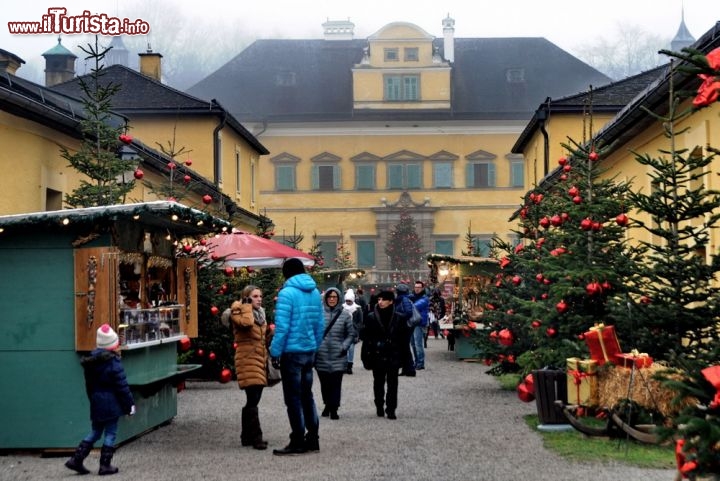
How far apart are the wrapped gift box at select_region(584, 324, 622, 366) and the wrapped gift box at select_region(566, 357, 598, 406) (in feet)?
0.35

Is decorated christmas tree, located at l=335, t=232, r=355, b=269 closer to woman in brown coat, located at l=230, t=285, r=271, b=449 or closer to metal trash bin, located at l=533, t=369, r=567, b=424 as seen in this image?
metal trash bin, located at l=533, t=369, r=567, b=424

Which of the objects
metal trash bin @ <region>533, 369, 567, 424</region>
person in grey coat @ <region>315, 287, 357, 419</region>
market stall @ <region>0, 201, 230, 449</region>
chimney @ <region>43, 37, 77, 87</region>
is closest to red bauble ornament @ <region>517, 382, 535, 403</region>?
metal trash bin @ <region>533, 369, 567, 424</region>

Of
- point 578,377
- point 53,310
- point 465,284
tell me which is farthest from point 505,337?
point 465,284

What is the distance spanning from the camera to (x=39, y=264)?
12.8m

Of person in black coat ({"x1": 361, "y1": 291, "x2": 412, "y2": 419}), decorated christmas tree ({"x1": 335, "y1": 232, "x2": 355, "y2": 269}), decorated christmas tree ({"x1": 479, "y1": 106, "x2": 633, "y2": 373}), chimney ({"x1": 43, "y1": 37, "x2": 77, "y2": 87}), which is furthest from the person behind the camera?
decorated christmas tree ({"x1": 335, "y1": 232, "x2": 355, "y2": 269})

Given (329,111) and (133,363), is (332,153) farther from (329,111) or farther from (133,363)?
(133,363)

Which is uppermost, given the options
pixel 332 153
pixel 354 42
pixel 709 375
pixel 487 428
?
pixel 354 42

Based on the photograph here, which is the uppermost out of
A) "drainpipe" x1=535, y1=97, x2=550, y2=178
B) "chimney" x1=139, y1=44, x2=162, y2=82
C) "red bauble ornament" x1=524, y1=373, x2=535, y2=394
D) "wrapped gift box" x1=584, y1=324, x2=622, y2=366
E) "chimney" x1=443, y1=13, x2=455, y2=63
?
"chimney" x1=443, y1=13, x2=455, y2=63

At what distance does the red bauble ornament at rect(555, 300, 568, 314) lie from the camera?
14726 millimetres

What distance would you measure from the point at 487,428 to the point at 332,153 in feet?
199

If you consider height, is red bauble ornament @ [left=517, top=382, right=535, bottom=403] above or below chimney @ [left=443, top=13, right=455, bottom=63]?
below

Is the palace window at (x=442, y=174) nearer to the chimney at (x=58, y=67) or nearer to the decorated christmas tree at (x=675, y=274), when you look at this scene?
the chimney at (x=58, y=67)

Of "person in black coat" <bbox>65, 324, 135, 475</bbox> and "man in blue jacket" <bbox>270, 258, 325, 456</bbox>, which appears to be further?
"man in blue jacket" <bbox>270, 258, 325, 456</bbox>

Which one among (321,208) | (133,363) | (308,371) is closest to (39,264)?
(133,363)
